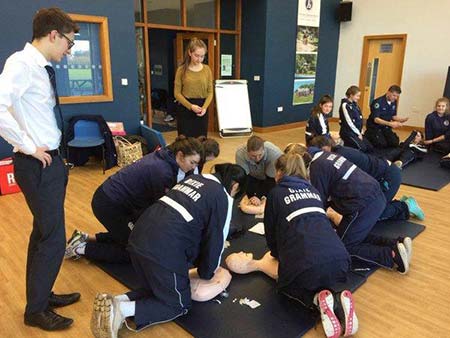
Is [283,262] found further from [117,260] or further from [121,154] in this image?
[121,154]

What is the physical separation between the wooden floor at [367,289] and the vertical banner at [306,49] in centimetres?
505

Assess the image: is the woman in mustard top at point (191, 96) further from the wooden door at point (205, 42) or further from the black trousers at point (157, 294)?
the wooden door at point (205, 42)

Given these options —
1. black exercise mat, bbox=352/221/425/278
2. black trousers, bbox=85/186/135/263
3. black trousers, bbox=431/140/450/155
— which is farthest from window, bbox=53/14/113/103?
black trousers, bbox=431/140/450/155

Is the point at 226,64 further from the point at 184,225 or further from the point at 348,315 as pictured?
the point at 348,315

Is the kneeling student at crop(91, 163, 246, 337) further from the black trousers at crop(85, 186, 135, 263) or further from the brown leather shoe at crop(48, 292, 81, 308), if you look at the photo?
the black trousers at crop(85, 186, 135, 263)

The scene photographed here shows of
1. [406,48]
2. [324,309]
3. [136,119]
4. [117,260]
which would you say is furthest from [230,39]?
[324,309]

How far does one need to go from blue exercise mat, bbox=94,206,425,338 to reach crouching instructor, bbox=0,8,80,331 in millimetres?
539

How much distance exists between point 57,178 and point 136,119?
12.6ft

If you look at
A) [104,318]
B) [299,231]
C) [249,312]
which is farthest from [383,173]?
[104,318]

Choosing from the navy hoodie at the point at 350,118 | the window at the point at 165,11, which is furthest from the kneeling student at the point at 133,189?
the window at the point at 165,11

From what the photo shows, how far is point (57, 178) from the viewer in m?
1.76

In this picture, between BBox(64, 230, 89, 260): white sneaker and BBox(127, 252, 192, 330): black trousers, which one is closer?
BBox(127, 252, 192, 330): black trousers

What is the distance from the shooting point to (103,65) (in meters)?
5.05

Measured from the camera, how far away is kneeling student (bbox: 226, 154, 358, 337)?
1.80 metres
